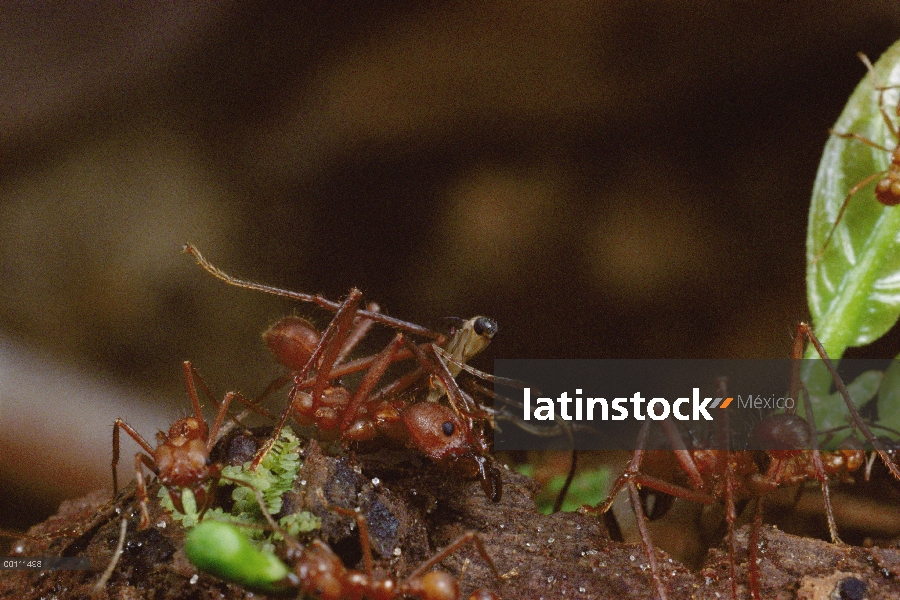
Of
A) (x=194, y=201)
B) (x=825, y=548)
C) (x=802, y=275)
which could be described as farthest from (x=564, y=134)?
(x=825, y=548)

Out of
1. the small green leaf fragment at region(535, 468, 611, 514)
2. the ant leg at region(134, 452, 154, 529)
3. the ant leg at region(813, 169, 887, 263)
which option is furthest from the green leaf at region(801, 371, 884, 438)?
the ant leg at region(134, 452, 154, 529)

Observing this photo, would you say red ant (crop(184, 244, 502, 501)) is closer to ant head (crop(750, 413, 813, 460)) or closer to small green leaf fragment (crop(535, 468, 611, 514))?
small green leaf fragment (crop(535, 468, 611, 514))

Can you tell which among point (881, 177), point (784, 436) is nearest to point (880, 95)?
point (881, 177)

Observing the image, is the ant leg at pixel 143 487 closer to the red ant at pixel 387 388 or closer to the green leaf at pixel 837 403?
the red ant at pixel 387 388

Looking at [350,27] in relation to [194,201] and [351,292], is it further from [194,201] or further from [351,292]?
[351,292]
